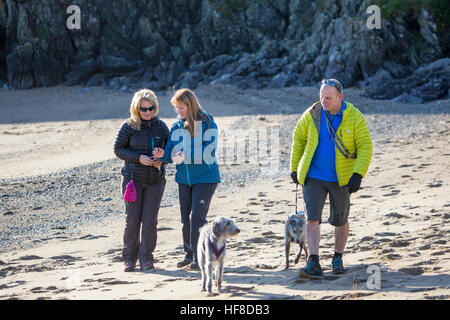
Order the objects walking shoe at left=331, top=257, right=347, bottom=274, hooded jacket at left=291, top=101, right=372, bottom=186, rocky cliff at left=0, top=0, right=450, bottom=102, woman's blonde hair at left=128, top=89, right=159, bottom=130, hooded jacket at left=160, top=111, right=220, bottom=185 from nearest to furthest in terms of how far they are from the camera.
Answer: hooded jacket at left=291, top=101, right=372, bottom=186 < walking shoe at left=331, top=257, right=347, bottom=274 < hooded jacket at left=160, top=111, right=220, bottom=185 < woman's blonde hair at left=128, top=89, right=159, bottom=130 < rocky cliff at left=0, top=0, right=450, bottom=102

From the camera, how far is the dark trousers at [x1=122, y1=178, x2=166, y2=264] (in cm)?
718

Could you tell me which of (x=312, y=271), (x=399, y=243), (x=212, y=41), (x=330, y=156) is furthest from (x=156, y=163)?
(x=212, y=41)

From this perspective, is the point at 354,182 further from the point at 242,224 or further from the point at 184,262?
the point at 242,224

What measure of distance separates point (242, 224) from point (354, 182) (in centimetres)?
402

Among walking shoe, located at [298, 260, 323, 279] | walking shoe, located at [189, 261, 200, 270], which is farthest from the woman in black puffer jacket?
walking shoe, located at [298, 260, 323, 279]

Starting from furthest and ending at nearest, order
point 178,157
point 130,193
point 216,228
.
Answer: point 130,193 < point 178,157 < point 216,228

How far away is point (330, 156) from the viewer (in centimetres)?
618

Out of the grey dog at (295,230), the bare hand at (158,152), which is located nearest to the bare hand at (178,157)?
the bare hand at (158,152)

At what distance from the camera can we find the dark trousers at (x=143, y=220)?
7.18 m

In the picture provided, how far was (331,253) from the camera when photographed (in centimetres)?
728

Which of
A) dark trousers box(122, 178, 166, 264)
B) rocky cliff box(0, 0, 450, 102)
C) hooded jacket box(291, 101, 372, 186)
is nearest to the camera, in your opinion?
hooded jacket box(291, 101, 372, 186)

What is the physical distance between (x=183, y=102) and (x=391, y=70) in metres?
26.3

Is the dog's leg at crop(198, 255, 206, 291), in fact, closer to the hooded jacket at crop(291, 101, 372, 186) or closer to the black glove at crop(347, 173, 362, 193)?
the hooded jacket at crop(291, 101, 372, 186)
